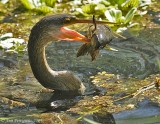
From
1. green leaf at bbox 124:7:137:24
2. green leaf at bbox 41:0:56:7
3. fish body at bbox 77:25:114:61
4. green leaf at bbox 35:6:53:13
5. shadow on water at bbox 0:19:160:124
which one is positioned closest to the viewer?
shadow on water at bbox 0:19:160:124

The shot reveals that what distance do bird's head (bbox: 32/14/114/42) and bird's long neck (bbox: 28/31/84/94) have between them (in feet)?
0.30

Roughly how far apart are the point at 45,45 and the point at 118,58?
112cm

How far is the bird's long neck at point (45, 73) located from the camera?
199 inches

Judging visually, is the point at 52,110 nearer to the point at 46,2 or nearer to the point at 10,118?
the point at 10,118

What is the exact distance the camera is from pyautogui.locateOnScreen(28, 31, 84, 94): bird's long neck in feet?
16.5

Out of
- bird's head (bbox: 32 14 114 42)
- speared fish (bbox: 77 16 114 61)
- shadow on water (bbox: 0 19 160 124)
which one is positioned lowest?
shadow on water (bbox: 0 19 160 124)

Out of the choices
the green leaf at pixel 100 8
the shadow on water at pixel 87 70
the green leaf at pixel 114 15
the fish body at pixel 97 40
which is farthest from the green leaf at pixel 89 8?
the fish body at pixel 97 40

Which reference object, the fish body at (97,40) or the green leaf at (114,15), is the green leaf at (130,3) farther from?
the fish body at (97,40)

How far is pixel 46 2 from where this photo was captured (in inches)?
295

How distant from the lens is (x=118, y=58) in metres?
5.93

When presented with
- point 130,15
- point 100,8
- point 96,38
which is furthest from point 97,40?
point 100,8

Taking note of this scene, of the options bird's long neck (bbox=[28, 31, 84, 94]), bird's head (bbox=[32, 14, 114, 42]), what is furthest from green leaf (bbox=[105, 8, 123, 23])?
bird's head (bbox=[32, 14, 114, 42])

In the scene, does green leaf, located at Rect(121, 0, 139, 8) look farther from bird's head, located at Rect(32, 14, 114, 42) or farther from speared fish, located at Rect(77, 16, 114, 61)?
bird's head, located at Rect(32, 14, 114, 42)

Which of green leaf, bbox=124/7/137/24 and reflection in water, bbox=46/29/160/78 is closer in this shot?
reflection in water, bbox=46/29/160/78
